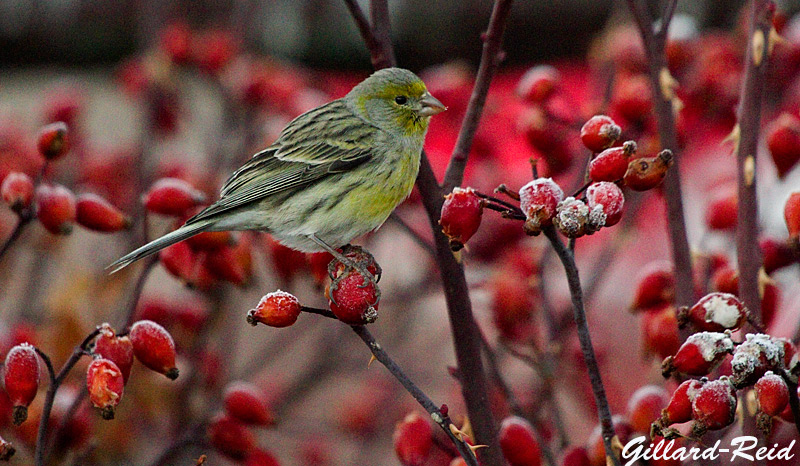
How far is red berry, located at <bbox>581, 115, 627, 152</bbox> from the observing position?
1.25 m

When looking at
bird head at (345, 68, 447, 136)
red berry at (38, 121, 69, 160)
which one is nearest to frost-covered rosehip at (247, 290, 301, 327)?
red berry at (38, 121, 69, 160)

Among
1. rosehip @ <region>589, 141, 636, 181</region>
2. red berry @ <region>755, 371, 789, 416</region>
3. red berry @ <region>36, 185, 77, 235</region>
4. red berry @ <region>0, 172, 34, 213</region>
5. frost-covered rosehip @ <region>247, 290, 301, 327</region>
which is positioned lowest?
red berry @ <region>36, 185, 77, 235</region>

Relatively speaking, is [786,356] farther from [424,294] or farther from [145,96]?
[145,96]

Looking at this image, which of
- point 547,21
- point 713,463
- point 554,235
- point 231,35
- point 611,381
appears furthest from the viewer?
point 547,21

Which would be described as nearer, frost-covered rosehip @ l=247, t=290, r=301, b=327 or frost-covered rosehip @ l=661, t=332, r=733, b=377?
frost-covered rosehip @ l=661, t=332, r=733, b=377

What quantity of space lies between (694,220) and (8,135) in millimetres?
2540

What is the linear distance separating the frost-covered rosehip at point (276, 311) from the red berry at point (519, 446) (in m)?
0.45

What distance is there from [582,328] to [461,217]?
0.72 feet

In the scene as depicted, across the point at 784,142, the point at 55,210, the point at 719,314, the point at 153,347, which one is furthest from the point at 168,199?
the point at 784,142

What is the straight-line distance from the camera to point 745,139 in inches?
57.6

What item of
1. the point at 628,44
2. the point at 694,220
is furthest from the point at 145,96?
the point at 694,220

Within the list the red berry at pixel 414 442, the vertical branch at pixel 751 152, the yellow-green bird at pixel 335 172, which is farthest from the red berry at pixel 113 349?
the vertical branch at pixel 751 152

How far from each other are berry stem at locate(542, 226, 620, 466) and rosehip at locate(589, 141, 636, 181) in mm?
114

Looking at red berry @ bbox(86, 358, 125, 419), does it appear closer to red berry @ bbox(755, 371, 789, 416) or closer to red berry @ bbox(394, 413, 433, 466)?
red berry @ bbox(394, 413, 433, 466)
